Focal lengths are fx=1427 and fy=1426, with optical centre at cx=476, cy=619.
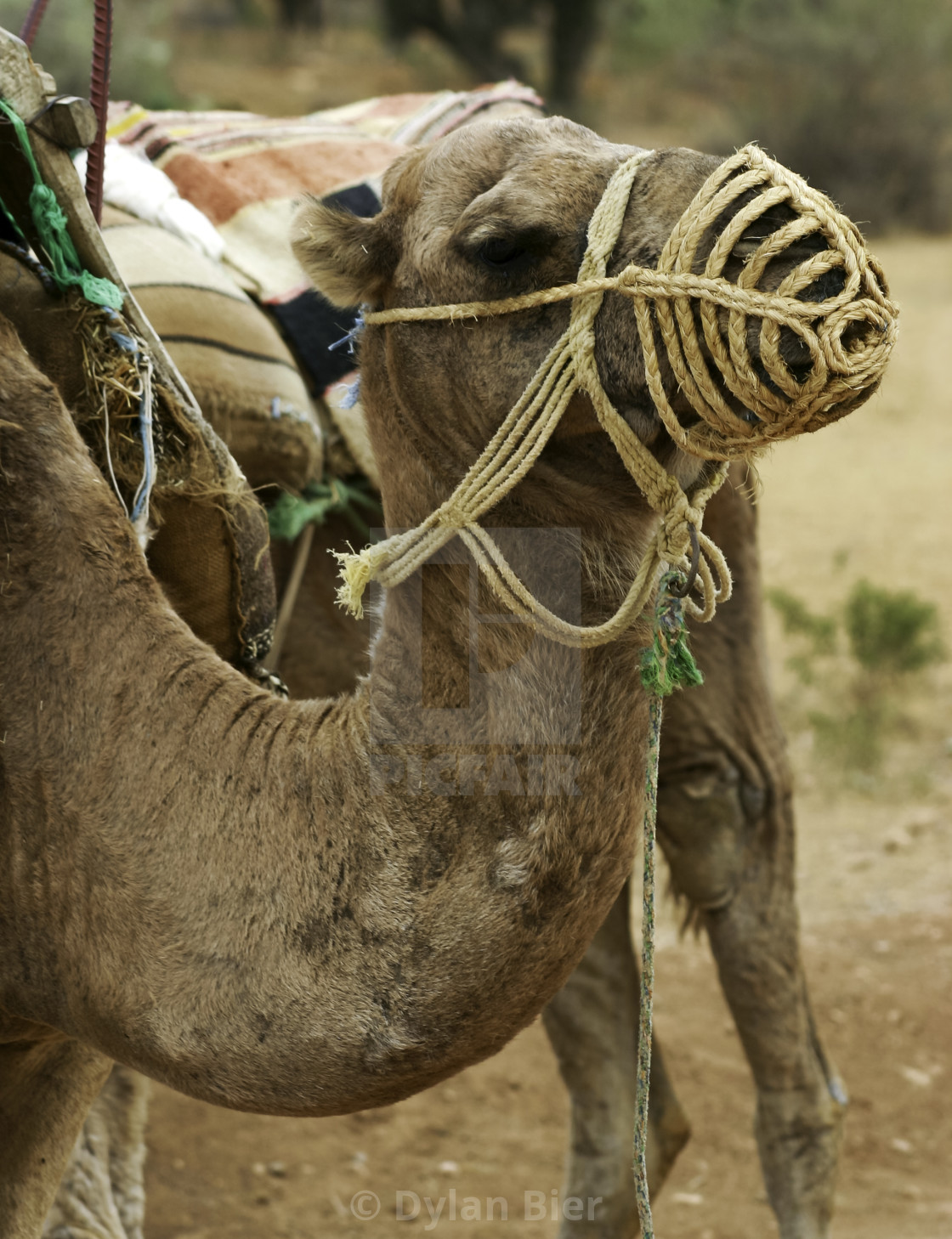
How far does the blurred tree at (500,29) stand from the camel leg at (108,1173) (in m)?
20.9

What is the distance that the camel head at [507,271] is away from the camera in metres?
1.64

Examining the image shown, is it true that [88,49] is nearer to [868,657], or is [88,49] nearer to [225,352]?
[868,657]

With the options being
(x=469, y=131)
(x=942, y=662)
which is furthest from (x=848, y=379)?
(x=942, y=662)

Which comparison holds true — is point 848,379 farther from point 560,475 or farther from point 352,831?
point 352,831

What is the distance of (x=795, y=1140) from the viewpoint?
3426 mm

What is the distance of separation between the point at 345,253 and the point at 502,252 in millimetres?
241

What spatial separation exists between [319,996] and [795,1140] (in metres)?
2.10

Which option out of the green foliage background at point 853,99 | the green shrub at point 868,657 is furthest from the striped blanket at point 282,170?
the green foliage background at point 853,99

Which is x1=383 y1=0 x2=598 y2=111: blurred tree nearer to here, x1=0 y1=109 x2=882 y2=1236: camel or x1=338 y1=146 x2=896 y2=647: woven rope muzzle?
x1=0 y1=109 x2=882 y2=1236: camel

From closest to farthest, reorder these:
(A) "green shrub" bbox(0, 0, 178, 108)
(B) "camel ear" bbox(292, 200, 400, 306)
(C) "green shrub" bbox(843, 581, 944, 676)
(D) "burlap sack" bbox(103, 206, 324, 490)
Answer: (B) "camel ear" bbox(292, 200, 400, 306) < (D) "burlap sack" bbox(103, 206, 324, 490) < (C) "green shrub" bbox(843, 581, 944, 676) < (A) "green shrub" bbox(0, 0, 178, 108)

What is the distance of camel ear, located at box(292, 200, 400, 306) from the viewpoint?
186 cm

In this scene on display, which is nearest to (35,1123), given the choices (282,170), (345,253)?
(345,253)

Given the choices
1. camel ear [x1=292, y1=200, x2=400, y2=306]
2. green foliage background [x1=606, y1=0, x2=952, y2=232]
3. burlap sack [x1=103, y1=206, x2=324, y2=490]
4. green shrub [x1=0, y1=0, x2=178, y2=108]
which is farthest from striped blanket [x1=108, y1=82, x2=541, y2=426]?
green foliage background [x1=606, y1=0, x2=952, y2=232]

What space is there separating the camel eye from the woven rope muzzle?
0.05 m
